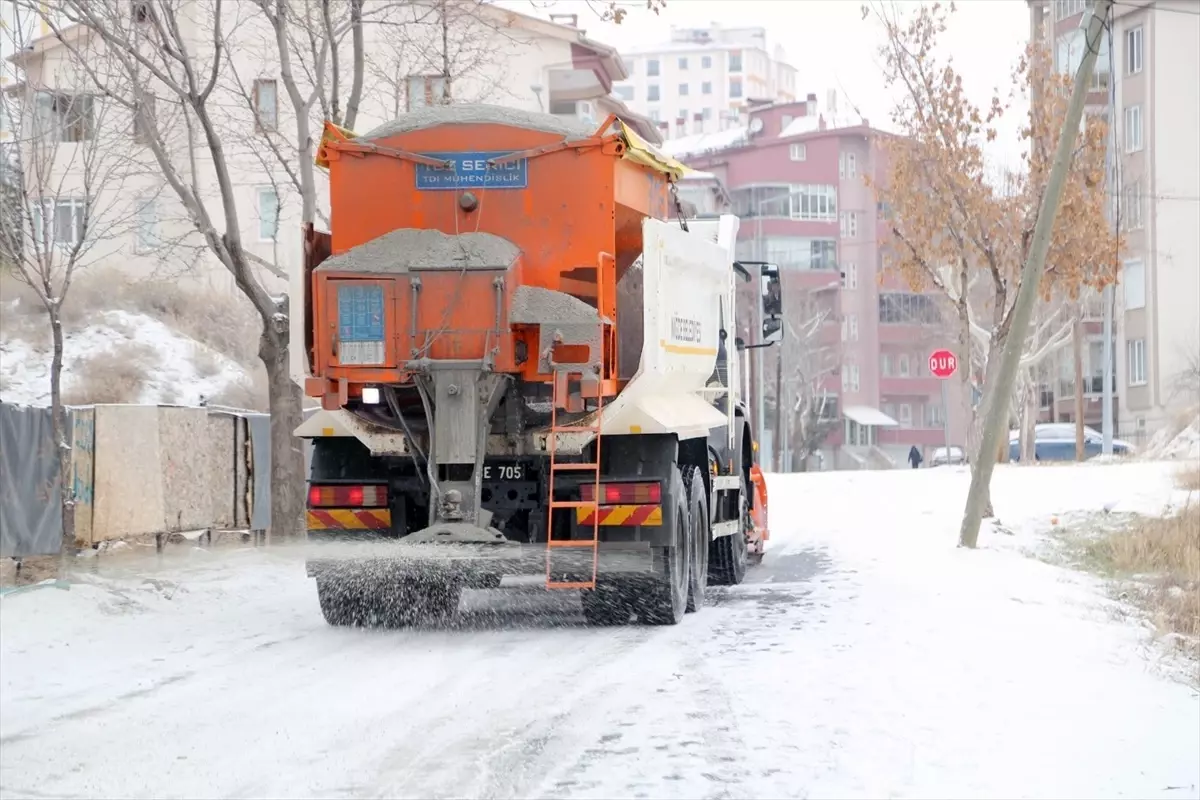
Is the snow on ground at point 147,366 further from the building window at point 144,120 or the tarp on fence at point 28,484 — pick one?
the tarp on fence at point 28,484

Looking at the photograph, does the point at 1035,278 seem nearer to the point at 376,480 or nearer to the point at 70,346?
the point at 376,480

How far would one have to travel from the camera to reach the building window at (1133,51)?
5675 centimetres

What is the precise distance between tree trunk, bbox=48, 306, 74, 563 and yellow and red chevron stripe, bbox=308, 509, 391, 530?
3520 mm

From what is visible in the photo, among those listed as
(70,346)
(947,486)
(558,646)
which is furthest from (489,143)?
(70,346)

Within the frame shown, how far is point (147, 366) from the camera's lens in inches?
1337

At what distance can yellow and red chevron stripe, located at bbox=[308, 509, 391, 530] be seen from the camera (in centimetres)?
1119

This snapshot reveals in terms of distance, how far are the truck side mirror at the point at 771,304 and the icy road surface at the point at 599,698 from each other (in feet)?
8.64

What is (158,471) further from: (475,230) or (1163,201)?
(1163,201)

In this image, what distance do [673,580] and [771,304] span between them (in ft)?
14.8

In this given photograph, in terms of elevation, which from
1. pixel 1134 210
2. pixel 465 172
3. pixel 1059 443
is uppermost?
pixel 1134 210

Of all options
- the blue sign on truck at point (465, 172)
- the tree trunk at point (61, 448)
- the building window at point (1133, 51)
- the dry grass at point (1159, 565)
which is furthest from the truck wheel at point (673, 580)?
the building window at point (1133, 51)

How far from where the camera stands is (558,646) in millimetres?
10359

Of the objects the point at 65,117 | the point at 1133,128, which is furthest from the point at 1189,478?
the point at 1133,128

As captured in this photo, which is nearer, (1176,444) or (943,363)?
(943,363)
